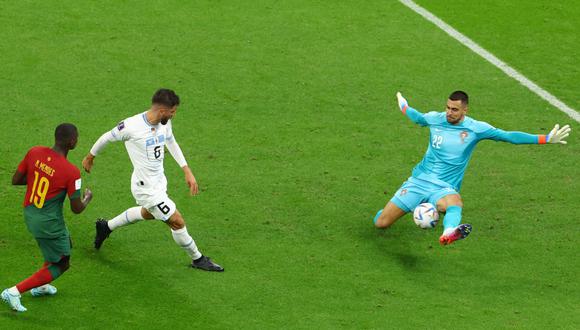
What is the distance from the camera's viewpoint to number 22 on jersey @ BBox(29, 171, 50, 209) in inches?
411

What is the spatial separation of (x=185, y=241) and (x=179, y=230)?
0.14 meters

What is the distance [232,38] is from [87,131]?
12.2ft

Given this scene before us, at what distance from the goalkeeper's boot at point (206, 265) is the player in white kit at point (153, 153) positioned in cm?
15

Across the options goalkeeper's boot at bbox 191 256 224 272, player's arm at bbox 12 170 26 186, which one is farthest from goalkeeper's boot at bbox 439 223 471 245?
player's arm at bbox 12 170 26 186

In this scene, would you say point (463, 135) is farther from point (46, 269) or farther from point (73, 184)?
point (46, 269)

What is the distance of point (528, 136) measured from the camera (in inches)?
493

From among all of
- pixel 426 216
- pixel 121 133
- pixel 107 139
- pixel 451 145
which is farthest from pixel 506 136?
pixel 107 139

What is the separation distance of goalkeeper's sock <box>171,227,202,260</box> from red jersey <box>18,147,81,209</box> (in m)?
1.54

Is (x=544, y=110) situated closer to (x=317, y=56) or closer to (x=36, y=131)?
(x=317, y=56)

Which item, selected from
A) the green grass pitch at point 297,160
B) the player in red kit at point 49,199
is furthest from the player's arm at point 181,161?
the player in red kit at point 49,199

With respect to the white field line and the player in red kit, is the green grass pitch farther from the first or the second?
the player in red kit

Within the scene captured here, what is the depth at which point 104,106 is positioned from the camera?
51.4 ft

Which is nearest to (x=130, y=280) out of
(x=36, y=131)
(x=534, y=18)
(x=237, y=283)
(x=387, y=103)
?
(x=237, y=283)

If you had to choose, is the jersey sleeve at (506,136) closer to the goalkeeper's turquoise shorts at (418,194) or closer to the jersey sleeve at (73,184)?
the goalkeeper's turquoise shorts at (418,194)
